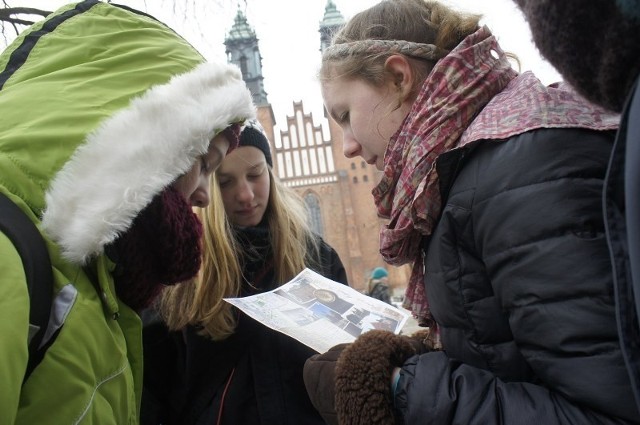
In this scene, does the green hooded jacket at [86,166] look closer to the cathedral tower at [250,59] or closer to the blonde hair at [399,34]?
the blonde hair at [399,34]

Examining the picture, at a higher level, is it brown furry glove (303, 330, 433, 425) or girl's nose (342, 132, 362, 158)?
girl's nose (342, 132, 362, 158)

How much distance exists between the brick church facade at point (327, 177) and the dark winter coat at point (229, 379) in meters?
24.0

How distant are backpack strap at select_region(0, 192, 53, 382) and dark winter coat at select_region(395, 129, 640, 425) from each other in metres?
0.61

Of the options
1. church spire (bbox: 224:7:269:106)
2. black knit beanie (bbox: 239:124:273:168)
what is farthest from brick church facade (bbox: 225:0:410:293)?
black knit beanie (bbox: 239:124:273:168)

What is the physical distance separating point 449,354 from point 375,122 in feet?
1.92

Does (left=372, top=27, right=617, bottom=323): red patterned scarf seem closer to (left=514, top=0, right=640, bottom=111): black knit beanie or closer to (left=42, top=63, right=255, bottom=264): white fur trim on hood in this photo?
(left=514, top=0, right=640, bottom=111): black knit beanie

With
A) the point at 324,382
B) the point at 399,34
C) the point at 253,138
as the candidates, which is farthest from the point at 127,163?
the point at 253,138

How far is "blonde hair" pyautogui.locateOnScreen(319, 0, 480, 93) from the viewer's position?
46.4 inches

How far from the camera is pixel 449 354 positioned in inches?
36.7

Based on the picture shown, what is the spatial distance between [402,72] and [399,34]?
125mm

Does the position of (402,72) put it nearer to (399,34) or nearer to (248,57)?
(399,34)

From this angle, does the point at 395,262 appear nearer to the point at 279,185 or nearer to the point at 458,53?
the point at 458,53

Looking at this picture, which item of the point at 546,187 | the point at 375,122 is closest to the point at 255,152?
the point at 375,122

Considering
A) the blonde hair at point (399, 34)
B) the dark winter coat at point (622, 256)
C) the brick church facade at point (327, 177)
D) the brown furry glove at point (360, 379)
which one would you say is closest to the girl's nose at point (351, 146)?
the blonde hair at point (399, 34)
